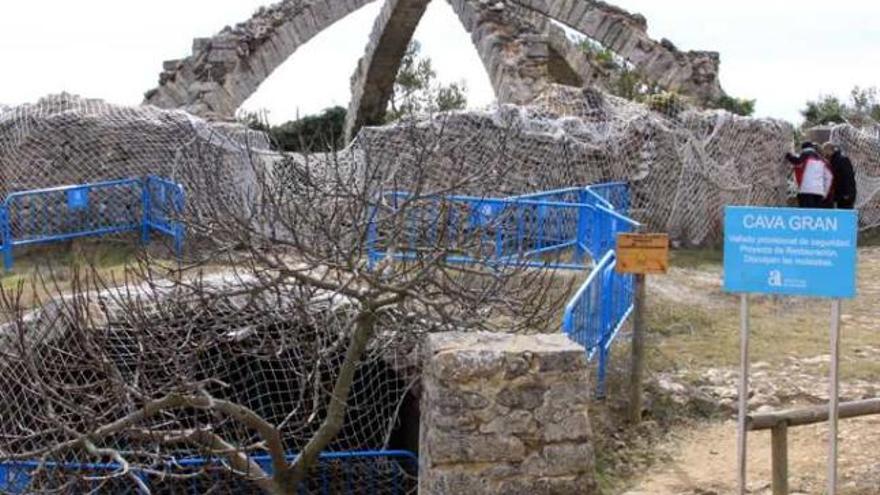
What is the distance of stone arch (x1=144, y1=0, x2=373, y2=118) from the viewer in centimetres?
1623

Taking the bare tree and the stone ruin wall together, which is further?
the stone ruin wall

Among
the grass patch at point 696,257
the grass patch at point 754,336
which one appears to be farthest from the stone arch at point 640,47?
the grass patch at point 754,336

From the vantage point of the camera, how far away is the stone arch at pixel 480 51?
16.6 metres

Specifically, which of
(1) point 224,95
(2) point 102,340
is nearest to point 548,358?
(2) point 102,340

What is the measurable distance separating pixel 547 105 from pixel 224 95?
6265mm

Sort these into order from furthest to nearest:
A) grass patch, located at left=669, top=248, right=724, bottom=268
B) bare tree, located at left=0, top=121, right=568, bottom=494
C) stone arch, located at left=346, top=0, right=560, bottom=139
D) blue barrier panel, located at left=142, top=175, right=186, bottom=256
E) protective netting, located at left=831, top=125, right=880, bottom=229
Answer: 1. stone arch, located at left=346, top=0, right=560, bottom=139
2. protective netting, located at left=831, top=125, right=880, bottom=229
3. grass patch, located at left=669, top=248, right=724, bottom=268
4. blue barrier panel, located at left=142, top=175, right=186, bottom=256
5. bare tree, located at left=0, top=121, right=568, bottom=494

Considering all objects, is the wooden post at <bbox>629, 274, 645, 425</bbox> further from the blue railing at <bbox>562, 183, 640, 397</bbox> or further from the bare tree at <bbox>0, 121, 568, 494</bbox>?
the bare tree at <bbox>0, 121, 568, 494</bbox>

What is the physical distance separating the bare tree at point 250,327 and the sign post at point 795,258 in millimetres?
1496

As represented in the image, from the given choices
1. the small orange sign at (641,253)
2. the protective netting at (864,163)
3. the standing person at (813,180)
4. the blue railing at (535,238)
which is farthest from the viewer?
the protective netting at (864,163)

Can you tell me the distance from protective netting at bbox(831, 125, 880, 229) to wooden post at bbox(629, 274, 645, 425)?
842 centimetres

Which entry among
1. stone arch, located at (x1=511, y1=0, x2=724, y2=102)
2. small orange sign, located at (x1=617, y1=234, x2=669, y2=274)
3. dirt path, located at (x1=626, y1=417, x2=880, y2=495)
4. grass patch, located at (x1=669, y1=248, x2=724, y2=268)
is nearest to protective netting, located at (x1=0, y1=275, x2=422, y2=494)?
small orange sign, located at (x1=617, y1=234, x2=669, y2=274)

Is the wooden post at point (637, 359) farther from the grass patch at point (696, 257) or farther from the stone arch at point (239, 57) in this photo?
the stone arch at point (239, 57)

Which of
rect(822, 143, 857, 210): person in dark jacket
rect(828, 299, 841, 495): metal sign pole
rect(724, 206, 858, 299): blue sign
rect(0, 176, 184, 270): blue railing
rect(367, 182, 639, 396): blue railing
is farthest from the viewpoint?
rect(822, 143, 857, 210): person in dark jacket

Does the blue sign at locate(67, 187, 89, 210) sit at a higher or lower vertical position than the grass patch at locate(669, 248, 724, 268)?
higher
